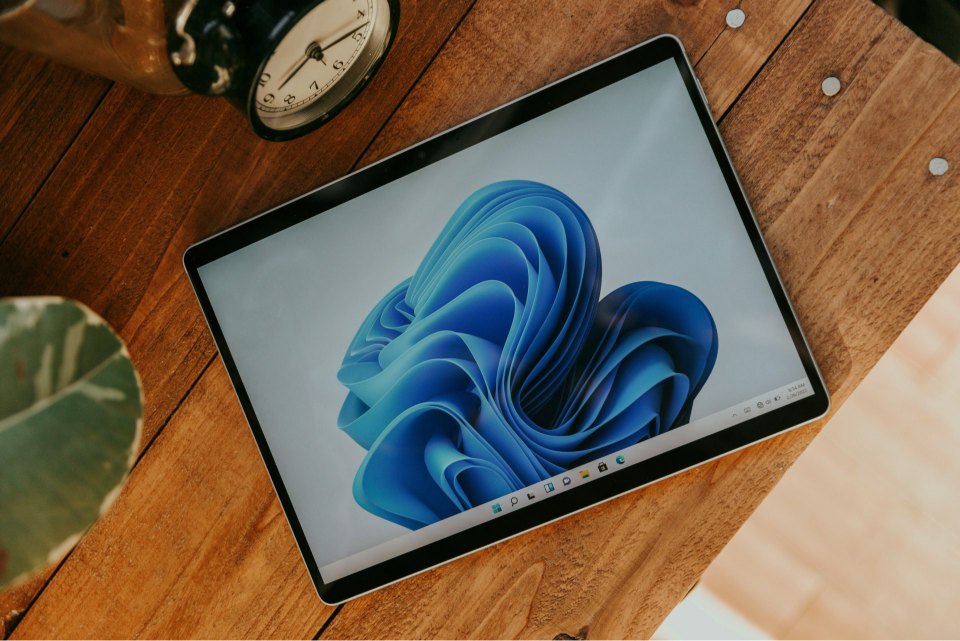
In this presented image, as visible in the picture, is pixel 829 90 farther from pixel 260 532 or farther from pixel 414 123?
pixel 260 532

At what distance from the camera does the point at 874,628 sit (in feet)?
3.15

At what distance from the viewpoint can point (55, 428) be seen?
42 centimetres

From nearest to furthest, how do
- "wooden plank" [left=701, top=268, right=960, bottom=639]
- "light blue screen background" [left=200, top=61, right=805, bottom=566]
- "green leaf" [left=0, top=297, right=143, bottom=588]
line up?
1. "green leaf" [left=0, top=297, right=143, bottom=588]
2. "light blue screen background" [left=200, top=61, right=805, bottom=566]
3. "wooden plank" [left=701, top=268, right=960, bottom=639]

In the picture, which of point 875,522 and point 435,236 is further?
point 875,522

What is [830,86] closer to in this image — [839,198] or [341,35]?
[839,198]

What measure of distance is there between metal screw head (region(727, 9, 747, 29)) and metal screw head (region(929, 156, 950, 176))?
0.68 ft

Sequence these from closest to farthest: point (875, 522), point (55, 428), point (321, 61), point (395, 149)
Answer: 1. point (55, 428)
2. point (321, 61)
3. point (395, 149)
4. point (875, 522)

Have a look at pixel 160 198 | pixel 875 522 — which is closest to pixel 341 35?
pixel 160 198

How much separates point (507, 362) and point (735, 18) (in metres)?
0.37

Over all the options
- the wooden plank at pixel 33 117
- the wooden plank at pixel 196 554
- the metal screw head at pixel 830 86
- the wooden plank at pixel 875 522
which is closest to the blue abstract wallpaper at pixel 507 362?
the wooden plank at pixel 196 554

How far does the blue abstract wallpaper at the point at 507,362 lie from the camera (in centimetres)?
58

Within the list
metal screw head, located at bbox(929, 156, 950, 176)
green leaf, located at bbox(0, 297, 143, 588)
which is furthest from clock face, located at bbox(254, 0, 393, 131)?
metal screw head, located at bbox(929, 156, 950, 176)

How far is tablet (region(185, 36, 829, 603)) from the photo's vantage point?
0.58m

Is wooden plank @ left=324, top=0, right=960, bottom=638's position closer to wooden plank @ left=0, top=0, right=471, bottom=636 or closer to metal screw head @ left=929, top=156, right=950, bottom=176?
metal screw head @ left=929, top=156, right=950, bottom=176
